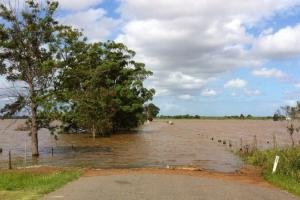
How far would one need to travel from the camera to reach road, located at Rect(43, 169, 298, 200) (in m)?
14.5

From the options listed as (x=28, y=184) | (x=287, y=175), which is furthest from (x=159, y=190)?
(x=287, y=175)

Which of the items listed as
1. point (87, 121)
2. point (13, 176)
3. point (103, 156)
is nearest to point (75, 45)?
point (103, 156)

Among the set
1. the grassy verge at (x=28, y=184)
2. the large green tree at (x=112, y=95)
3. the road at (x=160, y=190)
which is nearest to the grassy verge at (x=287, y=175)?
the road at (x=160, y=190)

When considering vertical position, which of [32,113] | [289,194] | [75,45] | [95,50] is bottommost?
[289,194]

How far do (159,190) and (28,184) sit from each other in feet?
15.9

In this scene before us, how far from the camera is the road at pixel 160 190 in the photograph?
1454 centimetres

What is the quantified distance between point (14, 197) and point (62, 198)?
1.37 m

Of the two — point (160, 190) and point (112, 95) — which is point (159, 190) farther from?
point (112, 95)

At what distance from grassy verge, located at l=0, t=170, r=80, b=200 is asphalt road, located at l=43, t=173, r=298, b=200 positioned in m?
0.41

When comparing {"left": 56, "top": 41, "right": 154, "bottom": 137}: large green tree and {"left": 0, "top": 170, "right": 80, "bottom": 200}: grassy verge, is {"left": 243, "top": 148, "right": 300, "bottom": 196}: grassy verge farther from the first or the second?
{"left": 56, "top": 41, "right": 154, "bottom": 137}: large green tree

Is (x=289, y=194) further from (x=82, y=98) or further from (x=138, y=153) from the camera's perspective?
(x=138, y=153)

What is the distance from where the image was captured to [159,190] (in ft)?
52.1

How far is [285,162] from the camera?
24312 mm

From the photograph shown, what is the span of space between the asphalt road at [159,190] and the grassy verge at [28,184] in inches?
16.0
